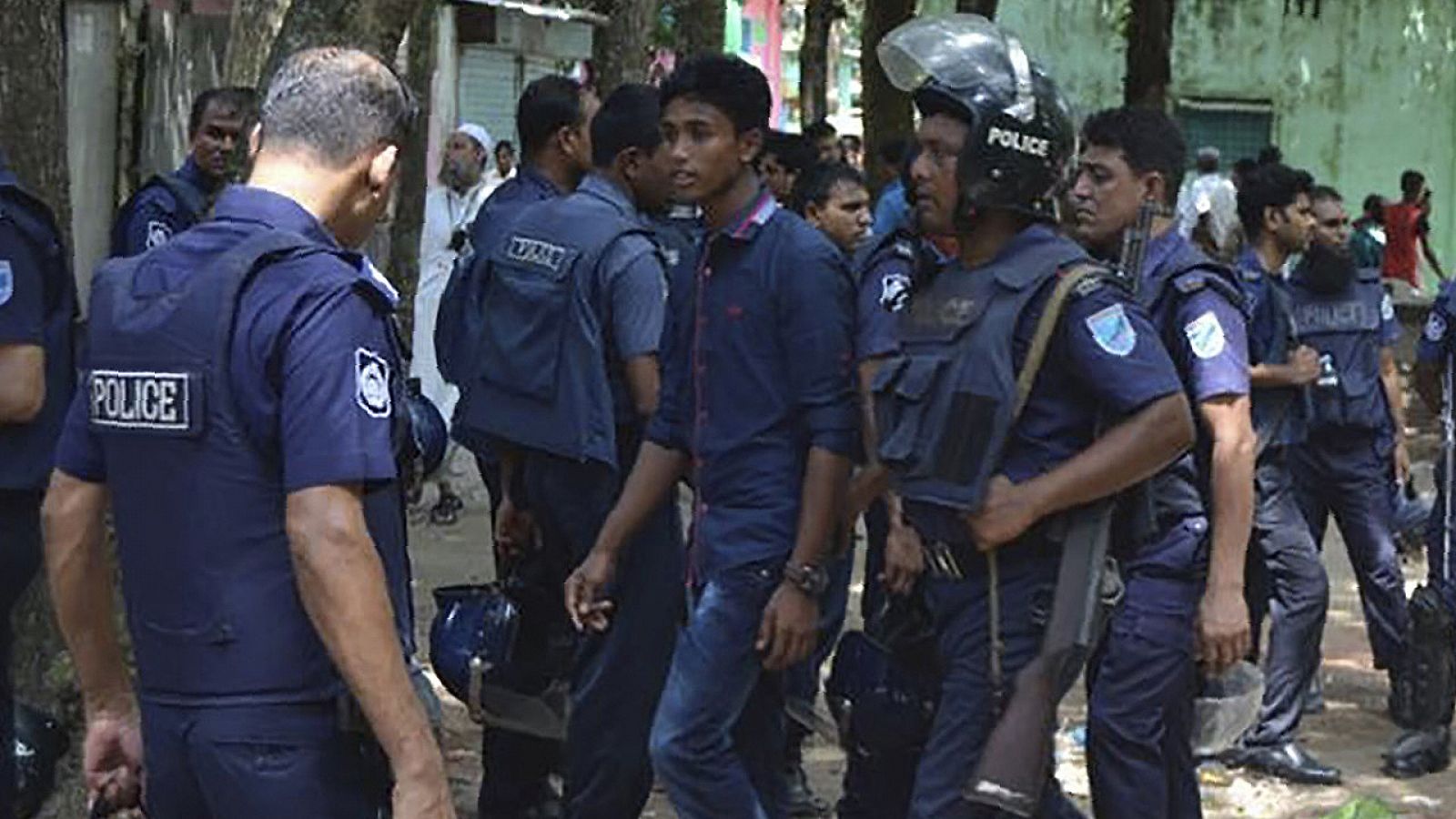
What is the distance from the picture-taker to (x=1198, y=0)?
3161 centimetres

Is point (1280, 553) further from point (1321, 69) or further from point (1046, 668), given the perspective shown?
point (1321, 69)

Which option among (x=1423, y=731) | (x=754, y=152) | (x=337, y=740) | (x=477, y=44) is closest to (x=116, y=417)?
(x=337, y=740)

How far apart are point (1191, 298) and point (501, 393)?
1813 millimetres

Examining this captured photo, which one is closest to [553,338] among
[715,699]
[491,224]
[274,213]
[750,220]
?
[491,224]

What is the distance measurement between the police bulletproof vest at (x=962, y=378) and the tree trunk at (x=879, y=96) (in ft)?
38.0

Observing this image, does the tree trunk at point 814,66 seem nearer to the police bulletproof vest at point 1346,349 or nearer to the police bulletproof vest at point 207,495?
the police bulletproof vest at point 1346,349

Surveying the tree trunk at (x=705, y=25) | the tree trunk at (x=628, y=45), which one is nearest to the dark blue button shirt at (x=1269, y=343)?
the tree trunk at (x=628, y=45)

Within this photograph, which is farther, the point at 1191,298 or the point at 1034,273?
the point at 1191,298

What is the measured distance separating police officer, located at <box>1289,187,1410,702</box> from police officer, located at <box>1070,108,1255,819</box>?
9.84 feet

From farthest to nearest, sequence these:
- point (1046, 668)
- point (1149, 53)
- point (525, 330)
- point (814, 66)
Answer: point (814, 66) → point (1149, 53) → point (525, 330) → point (1046, 668)

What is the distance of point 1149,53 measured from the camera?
18.9 metres

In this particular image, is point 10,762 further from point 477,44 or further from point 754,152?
point 477,44

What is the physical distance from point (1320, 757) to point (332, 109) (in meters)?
5.73

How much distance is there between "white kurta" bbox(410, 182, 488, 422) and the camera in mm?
13625
